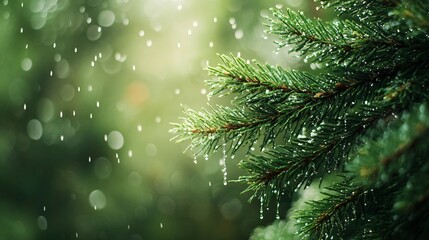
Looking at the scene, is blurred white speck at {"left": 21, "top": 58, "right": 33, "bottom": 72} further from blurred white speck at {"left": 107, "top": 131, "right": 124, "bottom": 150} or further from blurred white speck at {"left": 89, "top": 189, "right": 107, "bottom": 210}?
blurred white speck at {"left": 89, "top": 189, "right": 107, "bottom": 210}

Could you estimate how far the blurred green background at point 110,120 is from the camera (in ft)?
27.1

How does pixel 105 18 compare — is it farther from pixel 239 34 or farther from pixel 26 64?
pixel 239 34

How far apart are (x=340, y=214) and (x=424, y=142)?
509 mm

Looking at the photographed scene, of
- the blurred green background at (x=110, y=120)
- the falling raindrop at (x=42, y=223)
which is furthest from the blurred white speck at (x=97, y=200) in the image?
the falling raindrop at (x=42, y=223)

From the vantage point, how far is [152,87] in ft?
30.0

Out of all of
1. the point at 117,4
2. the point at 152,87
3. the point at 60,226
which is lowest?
the point at 60,226

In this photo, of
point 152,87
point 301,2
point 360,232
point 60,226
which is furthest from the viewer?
point 152,87

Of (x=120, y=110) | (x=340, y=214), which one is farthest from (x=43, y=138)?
(x=340, y=214)

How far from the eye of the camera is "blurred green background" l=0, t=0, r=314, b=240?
826 cm

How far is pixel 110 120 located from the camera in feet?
28.6

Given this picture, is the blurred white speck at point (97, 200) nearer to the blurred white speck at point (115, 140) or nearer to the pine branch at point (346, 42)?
the blurred white speck at point (115, 140)

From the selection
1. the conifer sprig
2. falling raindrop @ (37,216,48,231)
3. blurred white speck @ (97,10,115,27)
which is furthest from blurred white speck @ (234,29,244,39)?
the conifer sprig

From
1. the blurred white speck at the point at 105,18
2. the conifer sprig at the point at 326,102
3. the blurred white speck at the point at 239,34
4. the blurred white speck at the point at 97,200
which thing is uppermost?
the blurred white speck at the point at 105,18

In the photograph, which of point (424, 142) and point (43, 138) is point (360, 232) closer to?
point (424, 142)
